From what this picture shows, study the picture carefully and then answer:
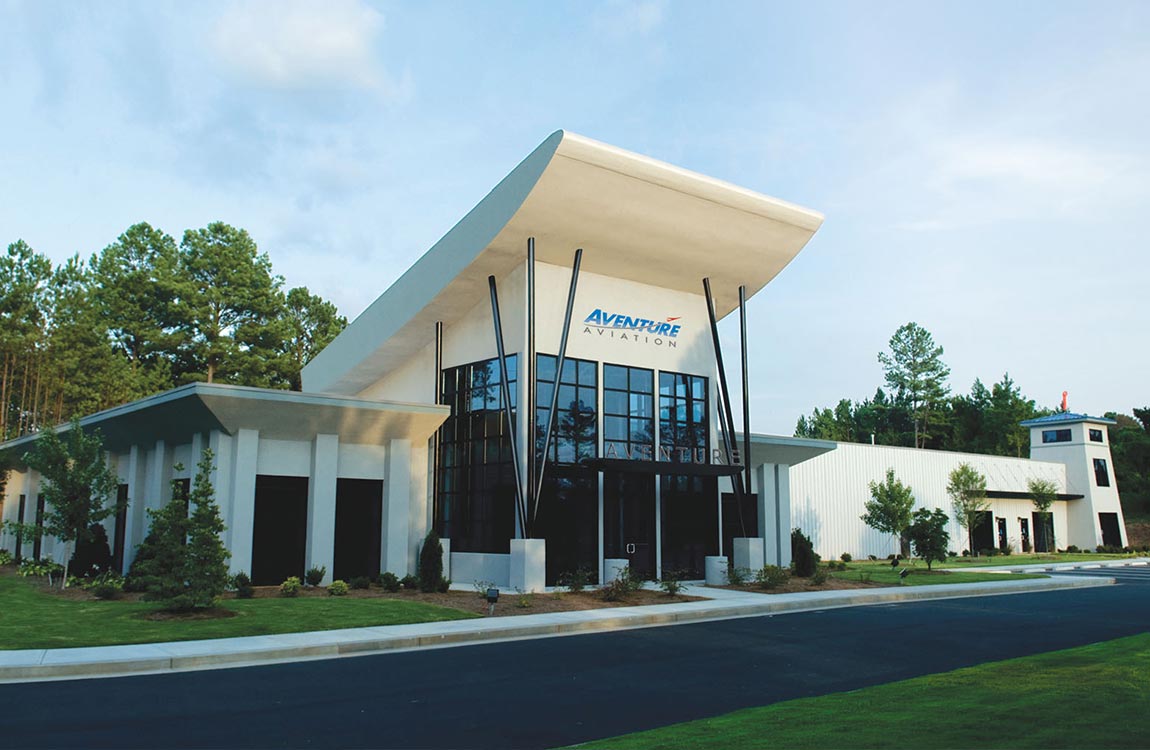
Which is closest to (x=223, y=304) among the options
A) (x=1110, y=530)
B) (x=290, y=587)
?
(x=290, y=587)

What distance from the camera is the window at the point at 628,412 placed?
29.5 metres

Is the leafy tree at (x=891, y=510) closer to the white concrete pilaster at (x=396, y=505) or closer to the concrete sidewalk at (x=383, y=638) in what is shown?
the concrete sidewalk at (x=383, y=638)

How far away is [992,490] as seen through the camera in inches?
2301

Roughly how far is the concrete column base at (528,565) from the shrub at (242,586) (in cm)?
713

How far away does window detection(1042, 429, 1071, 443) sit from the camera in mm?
65625

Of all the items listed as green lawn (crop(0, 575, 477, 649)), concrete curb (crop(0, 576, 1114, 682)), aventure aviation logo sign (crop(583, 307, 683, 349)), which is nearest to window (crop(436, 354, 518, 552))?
aventure aviation logo sign (crop(583, 307, 683, 349))

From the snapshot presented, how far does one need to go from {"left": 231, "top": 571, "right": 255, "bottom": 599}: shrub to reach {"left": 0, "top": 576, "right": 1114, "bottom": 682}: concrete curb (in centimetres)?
743

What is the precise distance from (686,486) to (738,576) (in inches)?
148

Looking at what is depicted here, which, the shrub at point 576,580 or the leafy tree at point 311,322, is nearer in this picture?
the shrub at point 576,580

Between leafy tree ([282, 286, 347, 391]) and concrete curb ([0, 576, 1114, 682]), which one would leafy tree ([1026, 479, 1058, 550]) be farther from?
leafy tree ([282, 286, 347, 391])

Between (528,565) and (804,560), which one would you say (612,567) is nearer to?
(528,565)

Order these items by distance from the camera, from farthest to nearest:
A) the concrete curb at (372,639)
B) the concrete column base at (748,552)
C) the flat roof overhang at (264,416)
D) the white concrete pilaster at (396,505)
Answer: the concrete column base at (748,552), the white concrete pilaster at (396,505), the flat roof overhang at (264,416), the concrete curb at (372,639)

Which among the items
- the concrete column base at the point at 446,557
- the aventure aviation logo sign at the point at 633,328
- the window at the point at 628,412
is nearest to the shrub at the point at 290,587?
the concrete column base at the point at 446,557

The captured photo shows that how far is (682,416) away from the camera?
3145 centimetres
